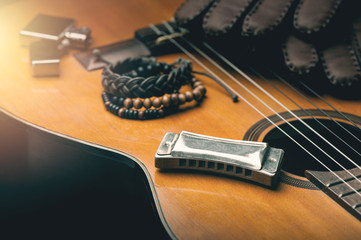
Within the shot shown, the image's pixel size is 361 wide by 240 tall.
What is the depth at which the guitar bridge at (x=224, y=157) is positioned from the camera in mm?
631

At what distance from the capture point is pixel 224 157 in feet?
2.12

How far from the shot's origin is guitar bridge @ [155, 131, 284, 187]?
631 mm

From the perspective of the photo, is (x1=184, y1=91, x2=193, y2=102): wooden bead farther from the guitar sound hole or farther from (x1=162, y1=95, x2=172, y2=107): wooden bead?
the guitar sound hole

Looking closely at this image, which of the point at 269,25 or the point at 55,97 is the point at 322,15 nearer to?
the point at 269,25

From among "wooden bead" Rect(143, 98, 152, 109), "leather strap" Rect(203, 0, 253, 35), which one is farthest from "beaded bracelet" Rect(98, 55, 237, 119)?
"leather strap" Rect(203, 0, 253, 35)

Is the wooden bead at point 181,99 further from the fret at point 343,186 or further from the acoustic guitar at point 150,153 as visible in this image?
the fret at point 343,186

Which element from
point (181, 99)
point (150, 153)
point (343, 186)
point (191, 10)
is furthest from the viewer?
point (191, 10)

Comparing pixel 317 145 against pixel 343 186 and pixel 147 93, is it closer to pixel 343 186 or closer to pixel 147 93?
pixel 343 186

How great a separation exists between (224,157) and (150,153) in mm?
155

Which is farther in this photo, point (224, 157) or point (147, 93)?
point (147, 93)

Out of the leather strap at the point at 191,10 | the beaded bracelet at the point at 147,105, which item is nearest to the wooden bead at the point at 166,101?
the beaded bracelet at the point at 147,105

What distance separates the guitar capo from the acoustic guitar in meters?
0.03

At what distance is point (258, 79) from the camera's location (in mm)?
940

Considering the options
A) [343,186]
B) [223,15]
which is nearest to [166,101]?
[223,15]
